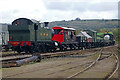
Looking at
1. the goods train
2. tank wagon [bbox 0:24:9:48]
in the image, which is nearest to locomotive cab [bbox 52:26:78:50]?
the goods train

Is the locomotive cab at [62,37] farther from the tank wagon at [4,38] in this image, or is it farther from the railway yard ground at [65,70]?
the railway yard ground at [65,70]

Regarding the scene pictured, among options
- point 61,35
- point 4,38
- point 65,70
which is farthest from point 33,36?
point 4,38

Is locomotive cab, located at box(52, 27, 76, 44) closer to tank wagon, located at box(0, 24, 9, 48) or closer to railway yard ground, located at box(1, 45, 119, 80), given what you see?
tank wagon, located at box(0, 24, 9, 48)

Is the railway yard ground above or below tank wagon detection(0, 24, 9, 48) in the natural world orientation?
below

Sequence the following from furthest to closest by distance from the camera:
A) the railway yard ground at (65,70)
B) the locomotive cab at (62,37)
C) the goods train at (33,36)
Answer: the locomotive cab at (62,37)
the goods train at (33,36)
the railway yard ground at (65,70)

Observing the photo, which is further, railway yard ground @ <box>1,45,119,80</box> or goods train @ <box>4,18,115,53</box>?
goods train @ <box>4,18,115,53</box>

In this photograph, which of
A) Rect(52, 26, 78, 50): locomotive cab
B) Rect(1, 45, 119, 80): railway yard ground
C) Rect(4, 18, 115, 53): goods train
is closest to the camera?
Rect(1, 45, 119, 80): railway yard ground

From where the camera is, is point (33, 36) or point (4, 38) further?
point (4, 38)

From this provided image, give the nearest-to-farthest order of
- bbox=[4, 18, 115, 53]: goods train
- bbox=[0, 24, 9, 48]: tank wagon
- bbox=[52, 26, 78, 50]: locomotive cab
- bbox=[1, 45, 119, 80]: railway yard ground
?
bbox=[1, 45, 119, 80]: railway yard ground → bbox=[4, 18, 115, 53]: goods train → bbox=[52, 26, 78, 50]: locomotive cab → bbox=[0, 24, 9, 48]: tank wagon

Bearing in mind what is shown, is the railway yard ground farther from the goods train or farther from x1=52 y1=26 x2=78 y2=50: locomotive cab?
x1=52 y1=26 x2=78 y2=50: locomotive cab

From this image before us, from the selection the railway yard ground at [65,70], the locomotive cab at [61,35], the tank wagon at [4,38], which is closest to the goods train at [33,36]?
the locomotive cab at [61,35]

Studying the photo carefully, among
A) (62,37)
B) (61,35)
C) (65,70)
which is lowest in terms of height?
(65,70)

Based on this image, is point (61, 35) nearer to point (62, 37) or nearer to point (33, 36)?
point (62, 37)

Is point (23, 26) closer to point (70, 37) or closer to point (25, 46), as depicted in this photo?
point (25, 46)
